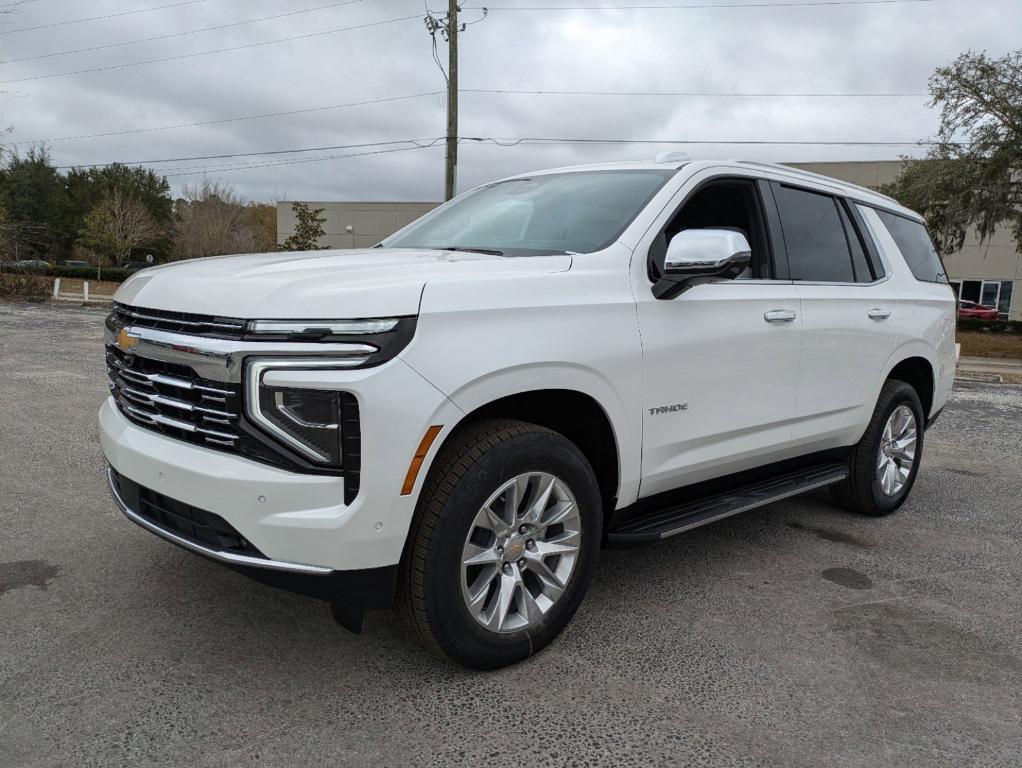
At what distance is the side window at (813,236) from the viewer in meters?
4.14

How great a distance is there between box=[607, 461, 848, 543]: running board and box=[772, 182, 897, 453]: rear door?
0.59ft

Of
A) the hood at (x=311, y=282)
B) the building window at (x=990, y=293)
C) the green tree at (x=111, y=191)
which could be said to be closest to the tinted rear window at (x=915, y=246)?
the hood at (x=311, y=282)

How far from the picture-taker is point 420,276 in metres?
2.66

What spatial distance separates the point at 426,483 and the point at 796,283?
2.38 metres

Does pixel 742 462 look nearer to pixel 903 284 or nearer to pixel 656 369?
pixel 656 369

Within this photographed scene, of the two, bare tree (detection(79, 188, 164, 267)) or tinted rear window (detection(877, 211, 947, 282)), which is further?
bare tree (detection(79, 188, 164, 267))

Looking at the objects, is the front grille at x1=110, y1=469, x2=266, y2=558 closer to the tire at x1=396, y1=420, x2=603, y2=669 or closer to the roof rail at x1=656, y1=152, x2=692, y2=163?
the tire at x1=396, y1=420, x2=603, y2=669

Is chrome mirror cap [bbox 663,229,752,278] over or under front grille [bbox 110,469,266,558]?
over

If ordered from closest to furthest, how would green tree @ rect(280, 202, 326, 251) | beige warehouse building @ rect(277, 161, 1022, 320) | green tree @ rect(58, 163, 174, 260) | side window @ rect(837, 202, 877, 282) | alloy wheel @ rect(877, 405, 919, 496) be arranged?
side window @ rect(837, 202, 877, 282), alloy wheel @ rect(877, 405, 919, 496), green tree @ rect(280, 202, 326, 251), beige warehouse building @ rect(277, 161, 1022, 320), green tree @ rect(58, 163, 174, 260)

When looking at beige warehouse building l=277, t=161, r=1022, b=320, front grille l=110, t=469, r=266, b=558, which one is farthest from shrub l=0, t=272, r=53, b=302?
front grille l=110, t=469, r=266, b=558

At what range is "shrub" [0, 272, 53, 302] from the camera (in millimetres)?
23709

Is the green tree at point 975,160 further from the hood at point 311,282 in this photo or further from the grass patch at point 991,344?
the hood at point 311,282

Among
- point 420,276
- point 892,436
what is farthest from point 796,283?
point 420,276

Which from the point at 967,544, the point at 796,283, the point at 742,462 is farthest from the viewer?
the point at 967,544
